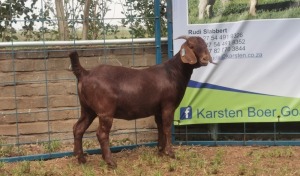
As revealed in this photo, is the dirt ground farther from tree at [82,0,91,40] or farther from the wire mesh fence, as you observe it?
tree at [82,0,91,40]

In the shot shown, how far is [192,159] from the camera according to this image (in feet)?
22.6

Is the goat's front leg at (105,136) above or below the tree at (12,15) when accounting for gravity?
below

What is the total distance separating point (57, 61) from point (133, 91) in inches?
62.6

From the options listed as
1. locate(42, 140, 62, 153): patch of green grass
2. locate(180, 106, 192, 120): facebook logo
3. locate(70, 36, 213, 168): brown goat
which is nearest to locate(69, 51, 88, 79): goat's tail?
locate(70, 36, 213, 168): brown goat

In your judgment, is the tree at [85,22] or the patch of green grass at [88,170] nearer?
the patch of green grass at [88,170]

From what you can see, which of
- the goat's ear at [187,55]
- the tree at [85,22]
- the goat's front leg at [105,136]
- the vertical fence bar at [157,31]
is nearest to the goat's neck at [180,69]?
the goat's ear at [187,55]

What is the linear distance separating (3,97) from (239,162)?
329cm

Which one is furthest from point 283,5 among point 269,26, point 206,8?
point 206,8

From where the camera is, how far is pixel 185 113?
7680mm

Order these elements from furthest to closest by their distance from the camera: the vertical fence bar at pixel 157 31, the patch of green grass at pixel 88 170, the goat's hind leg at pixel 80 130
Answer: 1. the vertical fence bar at pixel 157 31
2. the goat's hind leg at pixel 80 130
3. the patch of green grass at pixel 88 170

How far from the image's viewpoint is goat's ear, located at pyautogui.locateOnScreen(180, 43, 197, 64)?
659 centimetres

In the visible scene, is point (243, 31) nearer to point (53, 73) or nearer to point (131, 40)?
point (131, 40)

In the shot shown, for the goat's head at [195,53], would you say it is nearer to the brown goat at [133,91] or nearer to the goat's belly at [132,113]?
the brown goat at [133,91]

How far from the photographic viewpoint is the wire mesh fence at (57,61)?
7480 millimetres
